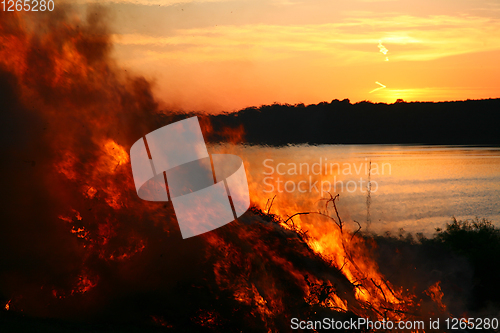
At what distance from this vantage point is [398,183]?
258 feet

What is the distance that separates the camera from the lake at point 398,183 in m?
34.8
